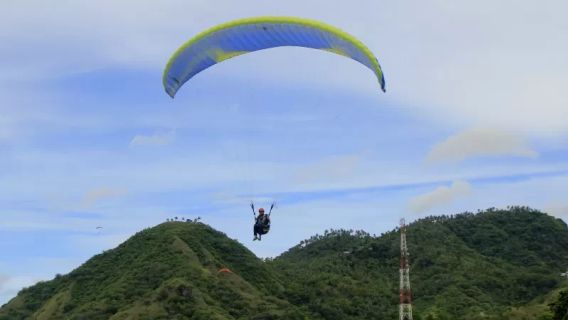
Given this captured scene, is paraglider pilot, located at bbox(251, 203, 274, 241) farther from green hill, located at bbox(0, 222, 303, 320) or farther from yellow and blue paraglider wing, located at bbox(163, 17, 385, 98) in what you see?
green hill, located at bbox(0, 222, 303, 320)

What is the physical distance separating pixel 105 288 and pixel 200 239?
16040mm

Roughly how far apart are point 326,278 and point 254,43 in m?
83.3

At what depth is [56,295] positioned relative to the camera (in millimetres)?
90938

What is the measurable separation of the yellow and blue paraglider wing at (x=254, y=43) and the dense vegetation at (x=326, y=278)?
50386mm

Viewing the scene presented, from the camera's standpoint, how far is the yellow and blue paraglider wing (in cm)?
1947

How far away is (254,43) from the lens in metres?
21.0

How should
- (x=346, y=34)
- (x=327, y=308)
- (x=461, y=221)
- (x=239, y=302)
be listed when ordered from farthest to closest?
(x=461, y=221)
(x=327, y=308)
(x=239, y=302)
(x=346, y=34)

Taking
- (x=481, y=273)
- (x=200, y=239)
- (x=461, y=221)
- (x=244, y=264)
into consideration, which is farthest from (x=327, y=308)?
(x=461, y=221)

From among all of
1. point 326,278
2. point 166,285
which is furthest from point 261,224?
point 326,278

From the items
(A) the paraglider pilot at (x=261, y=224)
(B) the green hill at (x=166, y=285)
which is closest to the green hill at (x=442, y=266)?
(B) the green hill at (x=166, y=285)

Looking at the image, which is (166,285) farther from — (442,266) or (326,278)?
→ (442,266)

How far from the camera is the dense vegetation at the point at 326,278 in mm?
77500

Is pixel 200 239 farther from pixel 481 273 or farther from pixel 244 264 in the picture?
pixel 481 273

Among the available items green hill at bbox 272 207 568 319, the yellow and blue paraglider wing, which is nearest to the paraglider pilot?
the yellow and blue paraglider wing
